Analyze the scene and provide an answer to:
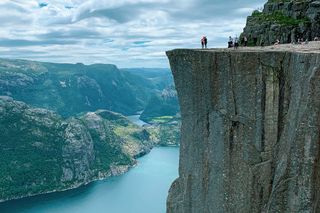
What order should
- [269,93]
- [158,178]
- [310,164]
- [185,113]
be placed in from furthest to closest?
1. [158,178]
2. [185,113]
3. [269,93]
4. [310,164]

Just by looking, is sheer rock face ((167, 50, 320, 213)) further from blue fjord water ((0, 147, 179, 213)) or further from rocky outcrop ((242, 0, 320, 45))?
blue fjord water ((0, 147, 179, 213))

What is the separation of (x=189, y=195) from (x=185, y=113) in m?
3.97

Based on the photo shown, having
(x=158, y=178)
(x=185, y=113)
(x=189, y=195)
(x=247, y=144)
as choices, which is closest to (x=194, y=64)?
(x=185, y=113)

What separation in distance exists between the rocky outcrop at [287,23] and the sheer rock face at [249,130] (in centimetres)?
1038

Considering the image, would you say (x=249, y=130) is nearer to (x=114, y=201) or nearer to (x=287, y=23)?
(x=287, y=23)

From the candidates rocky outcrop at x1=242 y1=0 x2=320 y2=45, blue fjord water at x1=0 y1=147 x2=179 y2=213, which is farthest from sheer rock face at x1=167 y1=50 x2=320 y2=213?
blue fjord water at x1=0 y1=147 x2=179 y2=213

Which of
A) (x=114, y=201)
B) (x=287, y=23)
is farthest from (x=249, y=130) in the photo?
(x=114, y=201)

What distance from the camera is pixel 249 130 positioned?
64.5 feet

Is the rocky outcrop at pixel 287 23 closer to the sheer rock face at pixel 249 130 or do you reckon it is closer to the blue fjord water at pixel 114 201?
the sheer rock face at pixel 249 130

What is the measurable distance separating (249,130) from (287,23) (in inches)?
569

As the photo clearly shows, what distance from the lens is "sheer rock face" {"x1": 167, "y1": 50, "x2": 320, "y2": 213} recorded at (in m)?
17.2

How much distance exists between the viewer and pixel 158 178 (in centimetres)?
19538

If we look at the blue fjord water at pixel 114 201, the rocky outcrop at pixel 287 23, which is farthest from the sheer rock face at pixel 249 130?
the blue fjord water at pixel 114 201

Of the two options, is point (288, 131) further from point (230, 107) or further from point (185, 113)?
point (185, 113)
